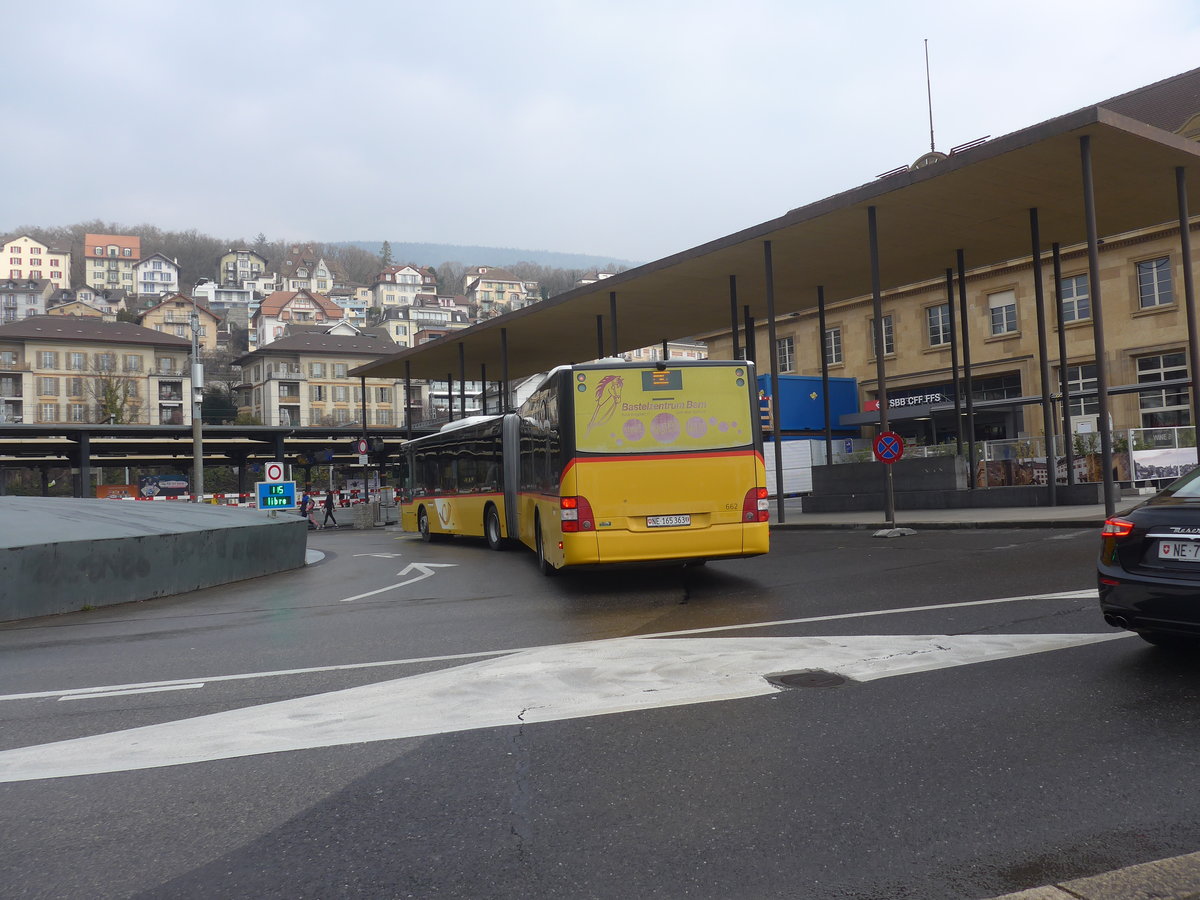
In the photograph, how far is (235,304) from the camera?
17950 cm

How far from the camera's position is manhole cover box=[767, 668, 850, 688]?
607 cm

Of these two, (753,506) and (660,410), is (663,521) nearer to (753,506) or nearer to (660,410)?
(753,506)

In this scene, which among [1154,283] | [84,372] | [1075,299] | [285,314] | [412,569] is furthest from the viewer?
[285,314]

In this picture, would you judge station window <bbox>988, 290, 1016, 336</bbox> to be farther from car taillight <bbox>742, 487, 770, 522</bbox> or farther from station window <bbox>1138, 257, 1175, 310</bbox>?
car taillight <bbox>742, 487, 770, 522</bbox>

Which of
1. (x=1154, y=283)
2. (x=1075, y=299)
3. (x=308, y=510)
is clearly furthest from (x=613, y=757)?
(x=1075, y=299)

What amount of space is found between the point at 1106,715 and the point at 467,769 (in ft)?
10.9

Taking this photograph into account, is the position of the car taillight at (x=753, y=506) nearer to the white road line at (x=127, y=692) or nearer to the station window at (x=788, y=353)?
the white road line at (x=127, y=692)

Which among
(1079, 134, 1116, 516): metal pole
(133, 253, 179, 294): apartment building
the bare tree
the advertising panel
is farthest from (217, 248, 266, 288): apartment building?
(1079, 134, 1116, 516): metal pole

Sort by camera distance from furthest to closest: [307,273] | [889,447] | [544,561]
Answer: [307,273] → [889,447] → [544,561]

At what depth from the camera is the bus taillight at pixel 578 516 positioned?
11.7 m

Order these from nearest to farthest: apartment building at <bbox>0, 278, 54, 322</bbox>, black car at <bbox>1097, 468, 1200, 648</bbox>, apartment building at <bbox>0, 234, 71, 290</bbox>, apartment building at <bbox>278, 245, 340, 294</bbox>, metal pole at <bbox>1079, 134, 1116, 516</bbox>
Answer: black car at <bbox>1097, 468, 1200, 648</bbox>, metal pole at <bbox>1079, 134, 1116, 516</bbox>, apartment building at <bbox>0, 278, 54, 322</bbox>, apartment building at <bbox>0, 234, 71, 290</bbox>, apartment building at <bbox>278, 245, 340, 294</bbox>

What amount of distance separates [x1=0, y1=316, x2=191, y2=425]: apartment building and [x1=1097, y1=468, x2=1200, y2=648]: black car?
100828mm

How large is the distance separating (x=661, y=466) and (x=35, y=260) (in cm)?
20206

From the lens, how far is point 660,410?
12070mm
